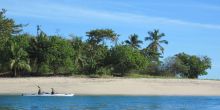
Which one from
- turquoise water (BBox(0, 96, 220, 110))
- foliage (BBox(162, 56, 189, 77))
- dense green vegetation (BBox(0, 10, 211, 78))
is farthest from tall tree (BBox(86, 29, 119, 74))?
turquoise water (BBox(0, 96, 220, 110))

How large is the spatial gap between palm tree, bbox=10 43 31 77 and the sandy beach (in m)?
6.62

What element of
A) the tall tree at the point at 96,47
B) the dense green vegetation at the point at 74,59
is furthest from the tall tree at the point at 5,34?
the tall tree at the point at 96,47

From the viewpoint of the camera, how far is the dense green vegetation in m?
84.0

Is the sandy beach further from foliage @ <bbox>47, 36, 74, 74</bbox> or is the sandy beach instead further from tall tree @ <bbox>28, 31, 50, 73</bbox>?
tall tree @ <bbox>28, 31, 50, 73</bbox>

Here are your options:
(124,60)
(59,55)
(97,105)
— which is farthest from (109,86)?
(97,105)

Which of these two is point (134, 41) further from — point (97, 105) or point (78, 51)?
point (97, 105)

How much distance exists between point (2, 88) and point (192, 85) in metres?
26.0

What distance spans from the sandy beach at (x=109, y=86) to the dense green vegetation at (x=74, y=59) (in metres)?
8.89

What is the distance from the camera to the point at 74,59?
9094 cm

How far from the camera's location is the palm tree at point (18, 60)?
3216 inches

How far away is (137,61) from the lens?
92.8m

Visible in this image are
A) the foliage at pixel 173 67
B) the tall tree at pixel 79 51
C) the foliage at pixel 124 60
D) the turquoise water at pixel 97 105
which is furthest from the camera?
the foliage at pixel 173 67

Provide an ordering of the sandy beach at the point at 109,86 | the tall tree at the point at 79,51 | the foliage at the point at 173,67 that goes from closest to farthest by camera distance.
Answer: the sandy beach at the point at 109,86 < the tall tree at the point at 79,51 < the foliage at the point at 173,67

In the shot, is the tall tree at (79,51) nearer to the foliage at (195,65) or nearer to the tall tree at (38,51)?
the tall tree at (38,51)
